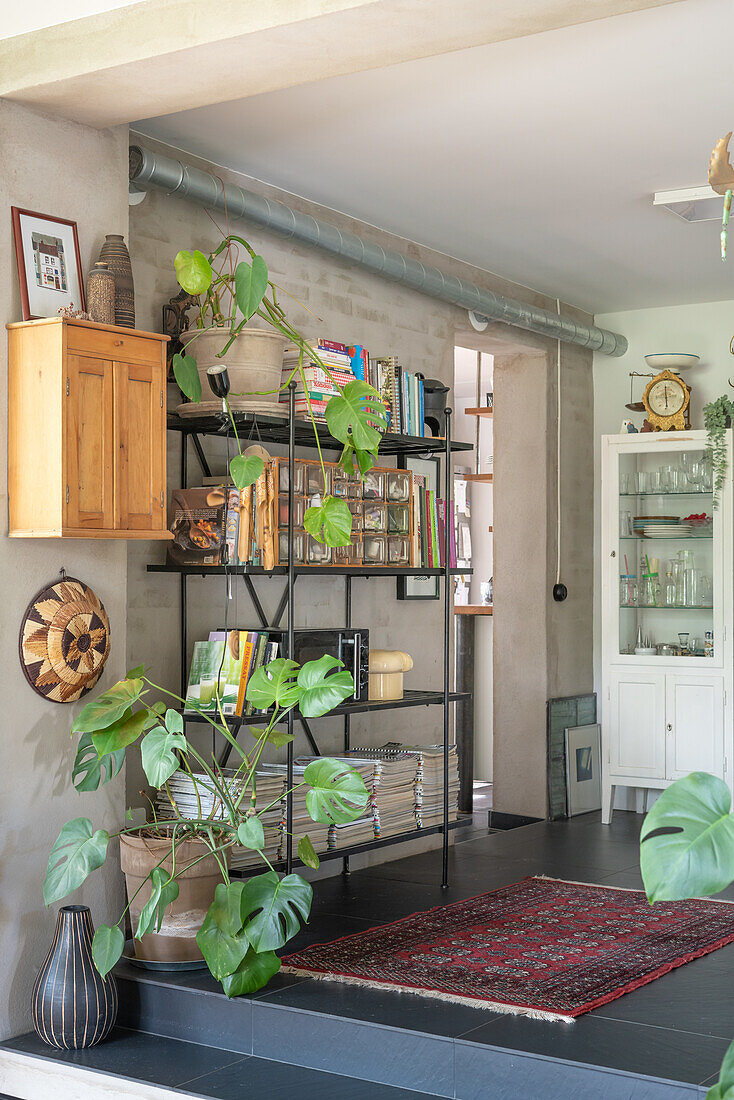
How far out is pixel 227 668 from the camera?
13.0 ft

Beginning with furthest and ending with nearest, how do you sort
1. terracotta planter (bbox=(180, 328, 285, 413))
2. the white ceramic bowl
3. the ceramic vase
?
the white ceramic bowl < terracotta planter (bbox=(180, 328, 285, 413)) < the ceramic vase

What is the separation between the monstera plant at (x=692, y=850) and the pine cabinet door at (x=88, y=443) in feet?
6.38

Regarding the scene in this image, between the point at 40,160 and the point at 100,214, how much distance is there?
0.25 m

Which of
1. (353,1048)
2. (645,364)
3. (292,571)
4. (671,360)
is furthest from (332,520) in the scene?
(645,364)

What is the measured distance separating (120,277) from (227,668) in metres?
1.26

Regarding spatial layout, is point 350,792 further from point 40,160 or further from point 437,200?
point 437,200

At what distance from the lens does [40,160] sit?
352cm

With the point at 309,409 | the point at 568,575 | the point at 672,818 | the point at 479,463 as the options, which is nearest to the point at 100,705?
the point at 309,409

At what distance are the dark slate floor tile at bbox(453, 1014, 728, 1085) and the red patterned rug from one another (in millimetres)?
76

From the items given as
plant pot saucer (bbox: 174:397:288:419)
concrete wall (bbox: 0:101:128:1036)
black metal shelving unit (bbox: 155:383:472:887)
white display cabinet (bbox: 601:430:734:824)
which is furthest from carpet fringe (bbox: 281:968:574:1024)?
white display cabinet (bbox: 601:430:734:824)

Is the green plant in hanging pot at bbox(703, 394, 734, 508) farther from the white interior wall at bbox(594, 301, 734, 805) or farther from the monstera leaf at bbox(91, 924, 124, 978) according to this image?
the monstera leaf at bbox(91, 924, 124, 978)

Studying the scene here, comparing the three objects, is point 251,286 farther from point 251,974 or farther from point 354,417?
point 251,974

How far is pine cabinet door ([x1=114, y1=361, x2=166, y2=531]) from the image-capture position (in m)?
3.50

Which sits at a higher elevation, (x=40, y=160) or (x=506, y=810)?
(x=40, y=160)
